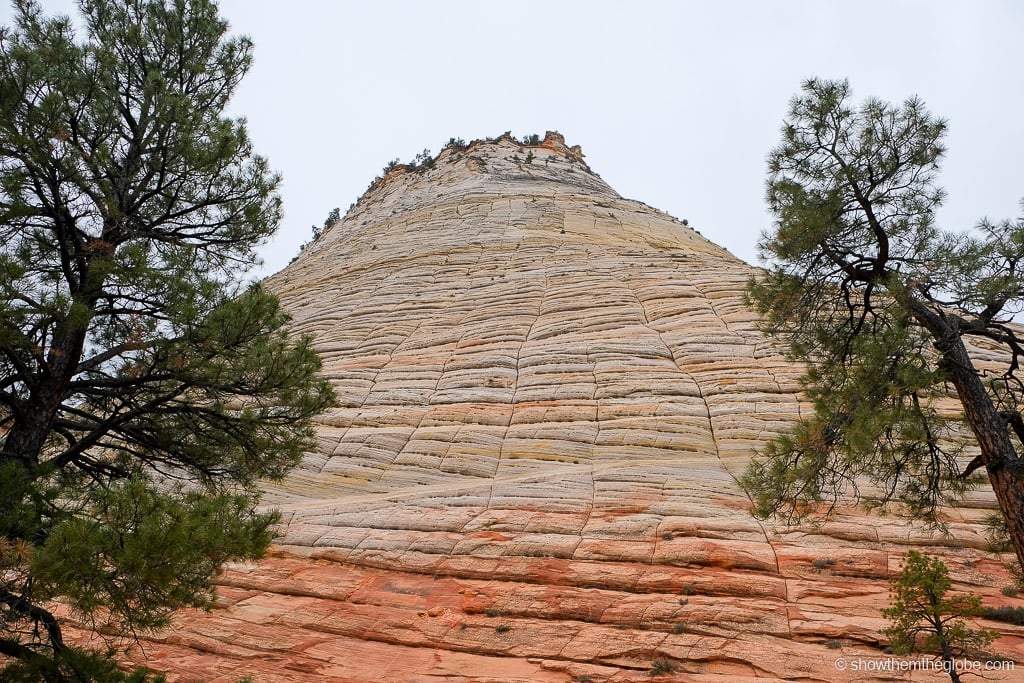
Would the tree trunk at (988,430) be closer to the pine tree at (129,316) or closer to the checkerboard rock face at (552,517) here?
the checkerboard rock face at (552,517)

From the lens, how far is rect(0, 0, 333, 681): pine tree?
7480 mm

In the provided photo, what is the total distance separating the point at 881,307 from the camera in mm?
10484

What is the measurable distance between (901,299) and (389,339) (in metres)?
15.3

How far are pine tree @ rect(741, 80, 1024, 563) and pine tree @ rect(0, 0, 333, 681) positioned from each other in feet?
19.5

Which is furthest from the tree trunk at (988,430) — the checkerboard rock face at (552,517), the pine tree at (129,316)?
the pine tree at (129,316)

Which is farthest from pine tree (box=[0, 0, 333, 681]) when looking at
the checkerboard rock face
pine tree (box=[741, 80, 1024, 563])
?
pine tree (box=[741, 80, 1024, 563])

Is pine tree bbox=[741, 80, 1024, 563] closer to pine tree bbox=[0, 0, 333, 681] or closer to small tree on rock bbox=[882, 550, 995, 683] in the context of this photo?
small tree on rock bbox=[882, 550, 995, 683]

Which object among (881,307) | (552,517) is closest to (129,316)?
(552,517)

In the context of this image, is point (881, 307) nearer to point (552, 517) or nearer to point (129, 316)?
point (552, 517)

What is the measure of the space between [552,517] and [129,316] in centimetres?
670

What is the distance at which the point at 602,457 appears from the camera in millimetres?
15398

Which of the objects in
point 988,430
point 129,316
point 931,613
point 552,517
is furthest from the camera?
point 552,517

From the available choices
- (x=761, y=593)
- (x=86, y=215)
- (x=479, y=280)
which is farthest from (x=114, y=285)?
(x=479, y=280)

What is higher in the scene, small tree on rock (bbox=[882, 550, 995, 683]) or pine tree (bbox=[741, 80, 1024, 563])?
pine tree (bbox=[741, 80, 1024, 563])
